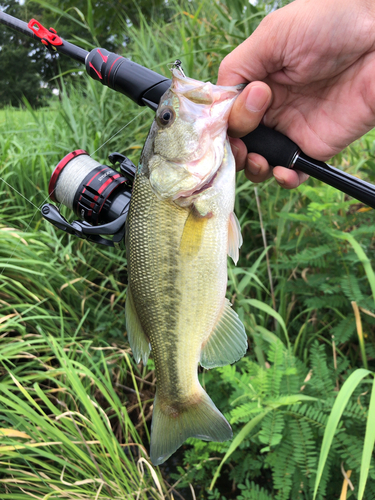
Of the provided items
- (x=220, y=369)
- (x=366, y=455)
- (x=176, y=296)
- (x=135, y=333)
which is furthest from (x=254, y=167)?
(x=366, y=455)

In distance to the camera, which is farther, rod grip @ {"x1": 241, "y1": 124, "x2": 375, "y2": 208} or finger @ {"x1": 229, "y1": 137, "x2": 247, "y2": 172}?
finger @ {"x1": 229, "y1": 137, "x2": 247, "y2": 172}

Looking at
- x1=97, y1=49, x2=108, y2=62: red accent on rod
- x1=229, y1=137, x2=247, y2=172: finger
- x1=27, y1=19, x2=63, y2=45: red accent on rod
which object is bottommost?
x1=229, y1=137, x2=247, y2=172: finger

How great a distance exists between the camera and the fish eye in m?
1.26

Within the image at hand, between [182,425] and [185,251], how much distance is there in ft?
2.13

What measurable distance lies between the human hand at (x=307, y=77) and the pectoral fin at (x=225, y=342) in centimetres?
70

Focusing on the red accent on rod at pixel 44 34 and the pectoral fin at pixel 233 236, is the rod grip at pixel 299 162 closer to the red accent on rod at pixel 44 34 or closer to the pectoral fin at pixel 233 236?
the pectoral fin at pixel 233 236

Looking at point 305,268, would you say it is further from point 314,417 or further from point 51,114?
point 51,114

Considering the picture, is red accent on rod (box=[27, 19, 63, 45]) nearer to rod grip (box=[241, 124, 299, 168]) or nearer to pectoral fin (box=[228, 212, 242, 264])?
rod grip (box=[241, 124, 299, 168])

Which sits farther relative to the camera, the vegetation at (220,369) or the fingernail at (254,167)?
the vegetation at (220,369)

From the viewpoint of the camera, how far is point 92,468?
1.91 meters

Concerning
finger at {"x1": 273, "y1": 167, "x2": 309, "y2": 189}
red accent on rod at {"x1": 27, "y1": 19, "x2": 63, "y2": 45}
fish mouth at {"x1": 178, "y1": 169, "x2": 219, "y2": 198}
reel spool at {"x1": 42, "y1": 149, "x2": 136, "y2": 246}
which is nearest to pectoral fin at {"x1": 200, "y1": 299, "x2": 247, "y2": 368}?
fish mouth at {"x1": 178, "y1": 169, "x2": 219, "y2": 198}

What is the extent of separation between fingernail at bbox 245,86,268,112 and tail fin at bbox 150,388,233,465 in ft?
3.47

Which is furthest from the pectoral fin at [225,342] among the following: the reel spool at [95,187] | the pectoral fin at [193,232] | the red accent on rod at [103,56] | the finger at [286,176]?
the red accent on rod at [103,56]

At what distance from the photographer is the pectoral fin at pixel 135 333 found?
1349 mm
